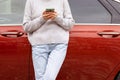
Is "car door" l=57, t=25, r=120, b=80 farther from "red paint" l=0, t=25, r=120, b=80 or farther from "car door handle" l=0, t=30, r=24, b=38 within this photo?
"car door handle" l=0, t=30, r=24, b=38

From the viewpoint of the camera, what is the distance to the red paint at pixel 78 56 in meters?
4.70

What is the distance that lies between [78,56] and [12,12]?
94 cm

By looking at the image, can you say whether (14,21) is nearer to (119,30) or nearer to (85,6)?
(85,6)

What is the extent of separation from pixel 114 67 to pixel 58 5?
3.36ft

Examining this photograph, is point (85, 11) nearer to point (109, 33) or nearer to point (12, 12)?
point (109, 33)

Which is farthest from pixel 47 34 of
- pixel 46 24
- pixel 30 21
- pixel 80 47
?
pixel 80 47

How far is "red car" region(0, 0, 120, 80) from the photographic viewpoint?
4.70m

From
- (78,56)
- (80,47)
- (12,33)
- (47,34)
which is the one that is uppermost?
(47,34)

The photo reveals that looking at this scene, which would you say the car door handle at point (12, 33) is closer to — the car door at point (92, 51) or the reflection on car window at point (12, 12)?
the reflection on car window at point (12, 12)

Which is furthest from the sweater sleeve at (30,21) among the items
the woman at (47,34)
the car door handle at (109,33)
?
the car door handle at (109,33)

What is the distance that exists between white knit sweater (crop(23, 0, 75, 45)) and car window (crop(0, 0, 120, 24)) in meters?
0.41

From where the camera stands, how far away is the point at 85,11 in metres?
4.83

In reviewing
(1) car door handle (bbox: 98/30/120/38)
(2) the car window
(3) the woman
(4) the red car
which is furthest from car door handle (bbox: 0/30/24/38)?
(1) car door handle (bbox: 98/30/120/38)

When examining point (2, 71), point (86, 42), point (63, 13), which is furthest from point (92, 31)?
point (2, 71)
